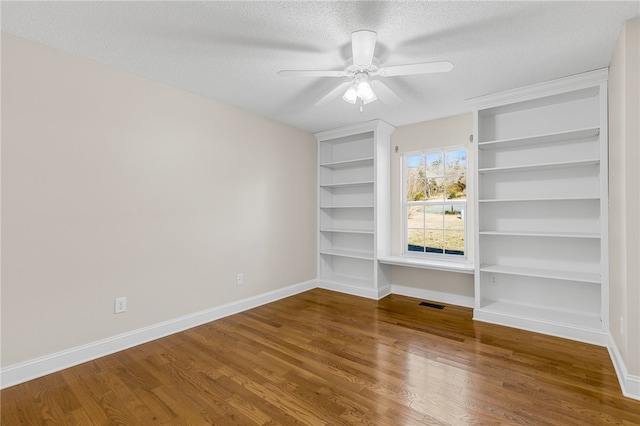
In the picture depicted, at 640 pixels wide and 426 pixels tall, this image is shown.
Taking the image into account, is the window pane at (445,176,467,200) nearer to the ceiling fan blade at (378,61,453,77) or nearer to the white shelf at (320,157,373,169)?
the white shelf at (320,157,373,169)

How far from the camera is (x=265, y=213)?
4.17m

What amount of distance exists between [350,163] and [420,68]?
264 centimetres

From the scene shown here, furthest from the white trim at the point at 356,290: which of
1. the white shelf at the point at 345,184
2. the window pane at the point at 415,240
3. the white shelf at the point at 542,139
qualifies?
the white shelf at the point at 542,139

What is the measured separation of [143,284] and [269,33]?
248 cm

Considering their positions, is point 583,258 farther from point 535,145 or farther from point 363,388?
point 363,388

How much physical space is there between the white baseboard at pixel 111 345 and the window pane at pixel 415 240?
7.19ft

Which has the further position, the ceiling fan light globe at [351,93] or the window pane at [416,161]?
the window pane at [416,161]

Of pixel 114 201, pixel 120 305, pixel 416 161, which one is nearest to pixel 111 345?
pixel 120 305

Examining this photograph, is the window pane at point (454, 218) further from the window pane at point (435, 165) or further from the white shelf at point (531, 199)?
the white shelf at point (531, 199)

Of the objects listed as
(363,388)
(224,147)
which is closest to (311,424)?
(363,388)

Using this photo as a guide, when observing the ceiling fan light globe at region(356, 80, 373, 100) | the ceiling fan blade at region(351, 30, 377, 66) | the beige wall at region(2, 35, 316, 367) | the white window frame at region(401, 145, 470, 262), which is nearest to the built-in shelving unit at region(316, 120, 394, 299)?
the white window frame at region(401, 145, 470, 262)

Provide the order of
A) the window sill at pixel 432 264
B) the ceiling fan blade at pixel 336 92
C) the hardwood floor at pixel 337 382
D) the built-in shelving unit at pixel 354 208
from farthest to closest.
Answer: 1. the built-in shelving unit at pixel 354 208
2. the window sill at pixel 432 264
3. the ceiling fan blade at pixel 336 92
4. the hardwood floor at pixel 337 382

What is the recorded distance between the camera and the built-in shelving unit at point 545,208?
2922 mm

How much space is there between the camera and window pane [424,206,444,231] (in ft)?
13.9
